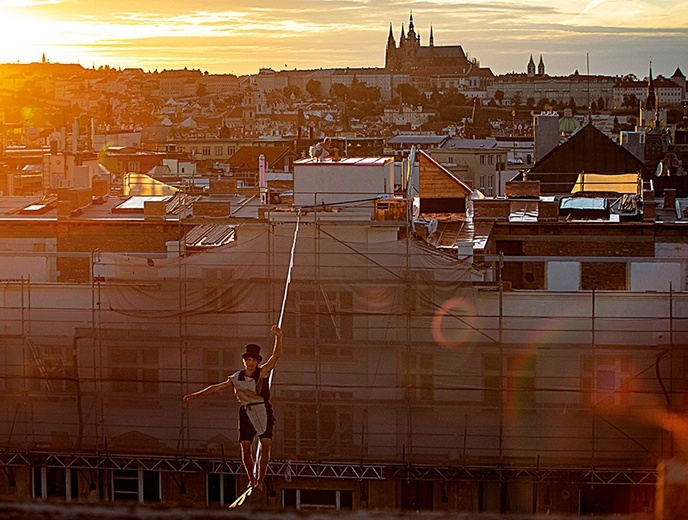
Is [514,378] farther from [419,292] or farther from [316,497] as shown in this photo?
[316,497]

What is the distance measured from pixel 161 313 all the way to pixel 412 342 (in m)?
2.45

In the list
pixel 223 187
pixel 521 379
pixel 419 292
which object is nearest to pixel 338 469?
pixel 419 292

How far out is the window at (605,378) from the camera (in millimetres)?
11625

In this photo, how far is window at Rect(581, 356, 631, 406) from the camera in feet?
38.1

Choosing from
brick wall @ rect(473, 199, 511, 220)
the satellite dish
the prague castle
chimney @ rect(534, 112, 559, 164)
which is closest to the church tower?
the prague castle

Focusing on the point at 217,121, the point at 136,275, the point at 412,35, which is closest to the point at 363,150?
the point at 136,275

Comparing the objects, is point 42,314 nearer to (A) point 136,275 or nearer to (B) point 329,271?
(A) point 136,275

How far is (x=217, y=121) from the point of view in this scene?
344ft

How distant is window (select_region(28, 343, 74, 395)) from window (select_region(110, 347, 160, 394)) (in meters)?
0.43

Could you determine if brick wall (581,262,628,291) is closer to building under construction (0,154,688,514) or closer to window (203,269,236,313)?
building under construction (0,154,688,514)

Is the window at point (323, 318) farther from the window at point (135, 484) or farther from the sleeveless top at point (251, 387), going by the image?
the sleeveless top at point (251, 387)

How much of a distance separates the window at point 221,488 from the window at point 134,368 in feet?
3.47

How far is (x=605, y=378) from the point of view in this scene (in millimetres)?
11875

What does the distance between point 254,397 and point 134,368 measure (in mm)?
6773
